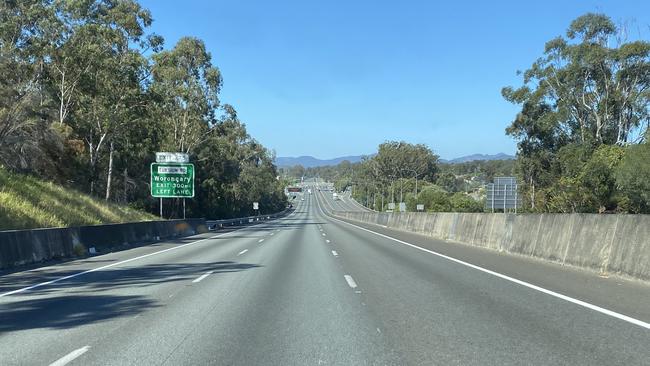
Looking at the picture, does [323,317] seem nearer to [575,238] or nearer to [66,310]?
[66,310]

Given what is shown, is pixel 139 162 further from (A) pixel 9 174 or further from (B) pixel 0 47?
(A) pixel 9 174

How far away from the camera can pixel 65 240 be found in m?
21.7

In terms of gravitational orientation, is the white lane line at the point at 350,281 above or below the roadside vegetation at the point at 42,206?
below

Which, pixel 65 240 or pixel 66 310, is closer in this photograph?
pixel 66 310

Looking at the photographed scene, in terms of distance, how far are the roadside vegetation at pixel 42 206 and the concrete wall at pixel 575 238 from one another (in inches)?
754

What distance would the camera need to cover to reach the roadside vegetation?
26.9 m

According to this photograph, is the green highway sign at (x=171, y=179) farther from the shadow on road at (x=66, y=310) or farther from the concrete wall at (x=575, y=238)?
the shadow on road at (x=66, y=310)

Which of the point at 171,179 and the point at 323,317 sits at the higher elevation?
the point at 171,179

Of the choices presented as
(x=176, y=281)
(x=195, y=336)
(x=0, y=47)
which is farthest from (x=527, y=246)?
(x=0, y=47)

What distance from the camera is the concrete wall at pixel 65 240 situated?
17766 millimetres

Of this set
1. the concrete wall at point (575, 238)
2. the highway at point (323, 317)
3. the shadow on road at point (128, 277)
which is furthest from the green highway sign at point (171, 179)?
the highway at point (323, 317)

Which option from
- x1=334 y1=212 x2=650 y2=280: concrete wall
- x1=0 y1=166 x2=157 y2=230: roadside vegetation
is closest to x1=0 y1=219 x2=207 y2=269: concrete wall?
x1=0 y1=166 x2=157 y2=230: roadside vegetation

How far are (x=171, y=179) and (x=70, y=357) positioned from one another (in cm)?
3866

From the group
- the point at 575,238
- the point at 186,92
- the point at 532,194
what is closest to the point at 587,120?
the point at 532,194
